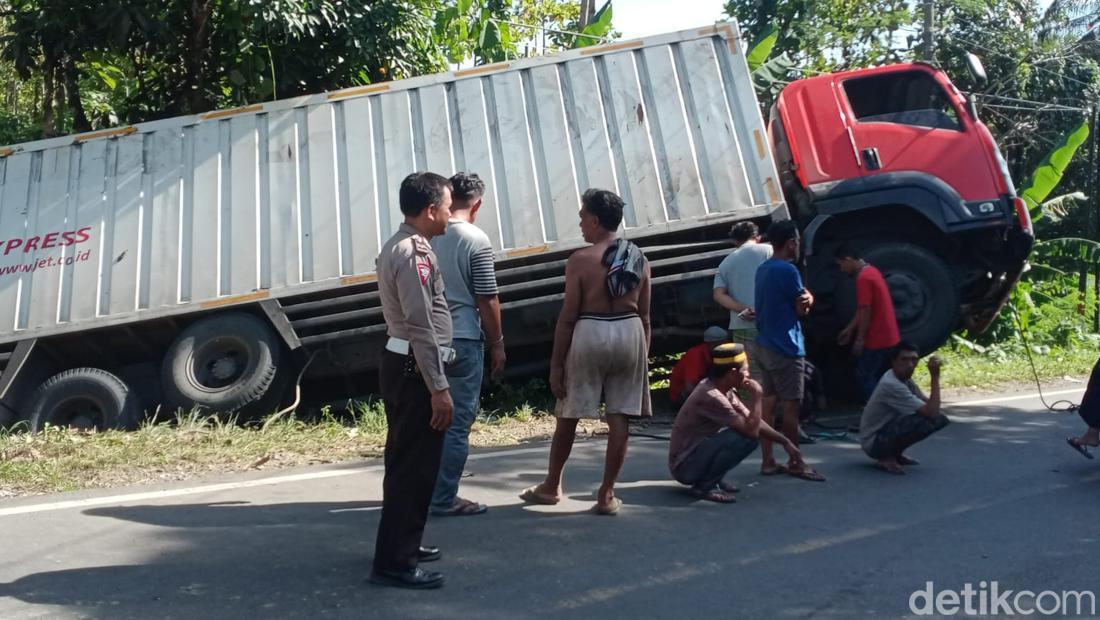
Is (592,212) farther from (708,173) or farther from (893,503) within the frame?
(708,173)

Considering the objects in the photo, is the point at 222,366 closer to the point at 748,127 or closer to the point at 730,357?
the point at 730,357

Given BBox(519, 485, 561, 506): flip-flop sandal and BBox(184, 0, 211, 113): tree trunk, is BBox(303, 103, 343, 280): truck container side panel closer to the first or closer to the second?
BBox(184, 0, 211, 113): tree trunk

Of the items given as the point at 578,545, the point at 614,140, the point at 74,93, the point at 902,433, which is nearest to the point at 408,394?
the point at 578,545

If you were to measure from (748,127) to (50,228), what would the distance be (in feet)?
18.1

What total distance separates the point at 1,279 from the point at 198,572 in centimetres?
484

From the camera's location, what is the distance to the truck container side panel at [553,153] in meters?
8.25

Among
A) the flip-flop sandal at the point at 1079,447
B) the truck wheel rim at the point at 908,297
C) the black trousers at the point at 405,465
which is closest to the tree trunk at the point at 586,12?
the truck wheel rim at the point at 908,297

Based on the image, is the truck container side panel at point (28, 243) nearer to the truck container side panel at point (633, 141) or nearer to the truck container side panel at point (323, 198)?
the truck container side panel at point (323, 198)

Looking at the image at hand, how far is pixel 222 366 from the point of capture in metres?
8.29

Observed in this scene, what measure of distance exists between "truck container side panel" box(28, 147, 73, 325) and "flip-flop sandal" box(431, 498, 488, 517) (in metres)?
4.39

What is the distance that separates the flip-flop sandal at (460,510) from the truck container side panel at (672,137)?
356 centimetres

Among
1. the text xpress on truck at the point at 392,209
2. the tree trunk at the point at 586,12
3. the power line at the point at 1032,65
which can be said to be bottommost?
the text xpress on truck at the point at 392,209

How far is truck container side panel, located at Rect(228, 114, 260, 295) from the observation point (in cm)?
820

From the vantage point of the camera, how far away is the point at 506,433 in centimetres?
786
